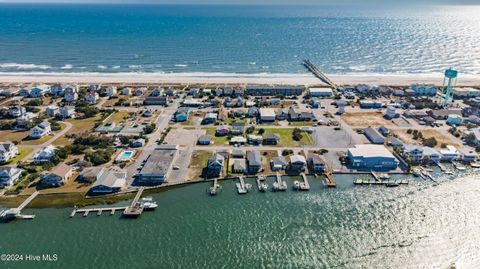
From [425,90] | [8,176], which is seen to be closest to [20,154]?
[8,176]

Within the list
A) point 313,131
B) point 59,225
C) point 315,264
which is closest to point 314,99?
point 313,131

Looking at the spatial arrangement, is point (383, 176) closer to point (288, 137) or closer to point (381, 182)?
point (381, 182)

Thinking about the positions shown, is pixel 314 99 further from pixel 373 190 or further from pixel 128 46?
pixel 128 46

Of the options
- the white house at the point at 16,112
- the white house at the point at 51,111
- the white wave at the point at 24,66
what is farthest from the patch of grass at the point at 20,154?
the white wave at the point at 24,66

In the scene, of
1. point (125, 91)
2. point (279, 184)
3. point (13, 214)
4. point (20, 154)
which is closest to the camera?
point (13, 214)

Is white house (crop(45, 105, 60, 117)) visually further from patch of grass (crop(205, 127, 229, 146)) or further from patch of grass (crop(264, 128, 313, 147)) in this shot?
patch of grass (crop(264, 128, 313, 147))
